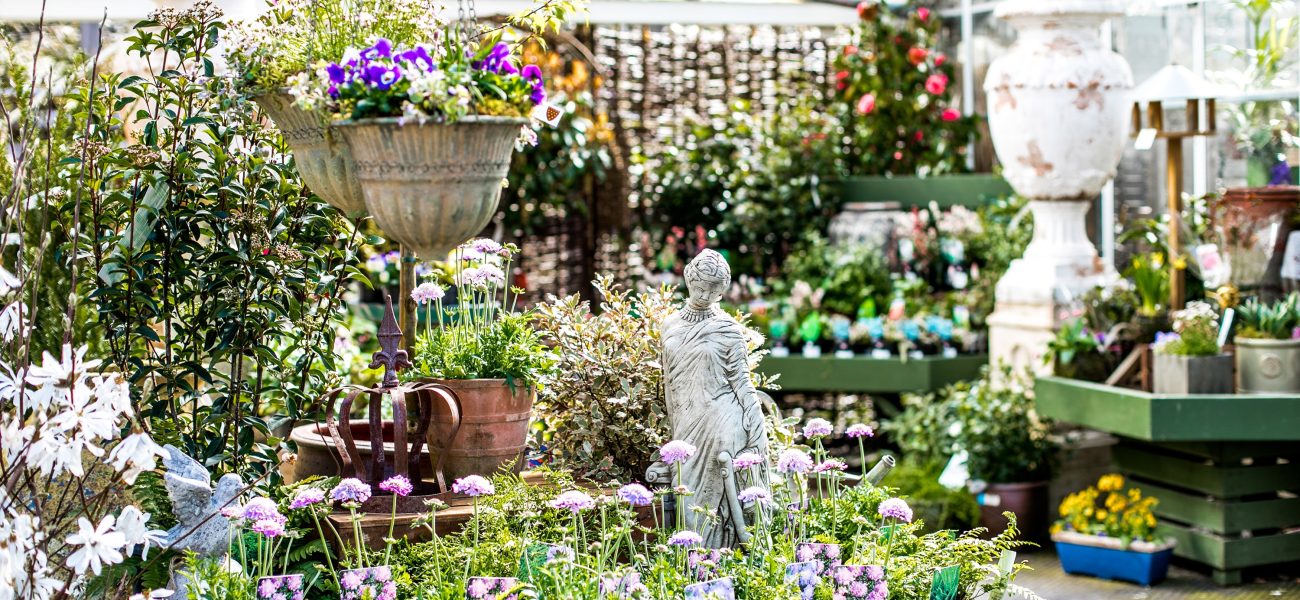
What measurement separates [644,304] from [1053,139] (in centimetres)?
336

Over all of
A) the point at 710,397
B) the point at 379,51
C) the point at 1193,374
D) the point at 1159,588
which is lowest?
the point at 1159,588

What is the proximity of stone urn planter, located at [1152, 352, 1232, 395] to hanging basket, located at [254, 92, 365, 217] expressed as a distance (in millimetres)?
3653

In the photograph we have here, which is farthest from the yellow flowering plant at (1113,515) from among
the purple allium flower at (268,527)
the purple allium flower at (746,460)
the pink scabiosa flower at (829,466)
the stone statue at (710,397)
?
the purple allium flower at (268,527)

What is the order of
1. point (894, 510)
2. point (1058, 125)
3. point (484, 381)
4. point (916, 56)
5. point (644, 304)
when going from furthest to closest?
point (916, 56) → point (1058, 125) → point (644, 304) → point (484, 381) → point (894, 510)

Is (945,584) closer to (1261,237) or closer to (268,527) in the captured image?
(268,527)

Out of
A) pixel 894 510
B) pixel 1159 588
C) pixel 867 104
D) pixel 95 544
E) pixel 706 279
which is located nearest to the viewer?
pixel 95 544

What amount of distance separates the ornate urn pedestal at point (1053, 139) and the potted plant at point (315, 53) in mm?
4074

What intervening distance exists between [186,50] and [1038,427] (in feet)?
13.9

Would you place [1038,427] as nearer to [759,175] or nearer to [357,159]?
[759,175]

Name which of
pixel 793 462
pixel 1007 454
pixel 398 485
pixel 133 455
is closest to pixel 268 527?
pixel 398 485

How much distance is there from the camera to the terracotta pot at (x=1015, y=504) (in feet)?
21.0

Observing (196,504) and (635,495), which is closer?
(635,495)

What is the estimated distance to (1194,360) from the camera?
18.6ft

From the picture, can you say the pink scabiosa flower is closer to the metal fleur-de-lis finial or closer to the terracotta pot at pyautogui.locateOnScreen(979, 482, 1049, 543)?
the metal fleur-de-lis finial
